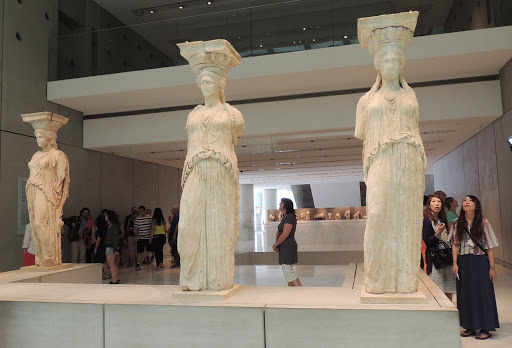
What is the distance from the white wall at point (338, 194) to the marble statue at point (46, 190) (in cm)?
2041

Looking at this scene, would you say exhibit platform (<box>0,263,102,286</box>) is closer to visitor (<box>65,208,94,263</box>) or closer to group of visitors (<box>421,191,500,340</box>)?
visitor (<box>65,208,94,263</box>)

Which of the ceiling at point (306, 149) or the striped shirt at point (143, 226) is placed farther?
the striped shirt at point (143, 226)

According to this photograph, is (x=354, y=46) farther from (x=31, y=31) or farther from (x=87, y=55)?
(x=31, y=31)

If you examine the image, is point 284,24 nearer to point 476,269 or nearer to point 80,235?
point 476,269

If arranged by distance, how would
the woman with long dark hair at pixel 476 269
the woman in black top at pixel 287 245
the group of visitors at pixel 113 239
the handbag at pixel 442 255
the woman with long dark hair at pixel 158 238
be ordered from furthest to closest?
the woman with long dark hair at pixel 158 238, the group of visitors at pixel 113 239, the woman in black top at pixel 287 245, the handbag at pixel 442 255, the woman with long dark hair at pixel 476 269

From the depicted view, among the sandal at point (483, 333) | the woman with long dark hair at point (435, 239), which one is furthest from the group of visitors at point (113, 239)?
the sandal at point (483, 333)

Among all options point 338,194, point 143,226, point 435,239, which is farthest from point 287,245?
point 338,194

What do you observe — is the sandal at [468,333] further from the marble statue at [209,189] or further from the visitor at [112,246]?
the visitor at [112,246]

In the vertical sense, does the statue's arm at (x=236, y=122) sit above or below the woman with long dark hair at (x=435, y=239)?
above

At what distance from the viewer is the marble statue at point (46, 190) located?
6.77 m

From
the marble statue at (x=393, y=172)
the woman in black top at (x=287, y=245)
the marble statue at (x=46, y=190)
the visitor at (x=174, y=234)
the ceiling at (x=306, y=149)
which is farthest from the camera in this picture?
the visitor at (x=174, y=234)

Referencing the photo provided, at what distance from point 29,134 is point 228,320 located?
8.61 meters

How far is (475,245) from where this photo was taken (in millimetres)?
5168

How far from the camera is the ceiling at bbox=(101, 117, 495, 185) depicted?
11297 millimetres
